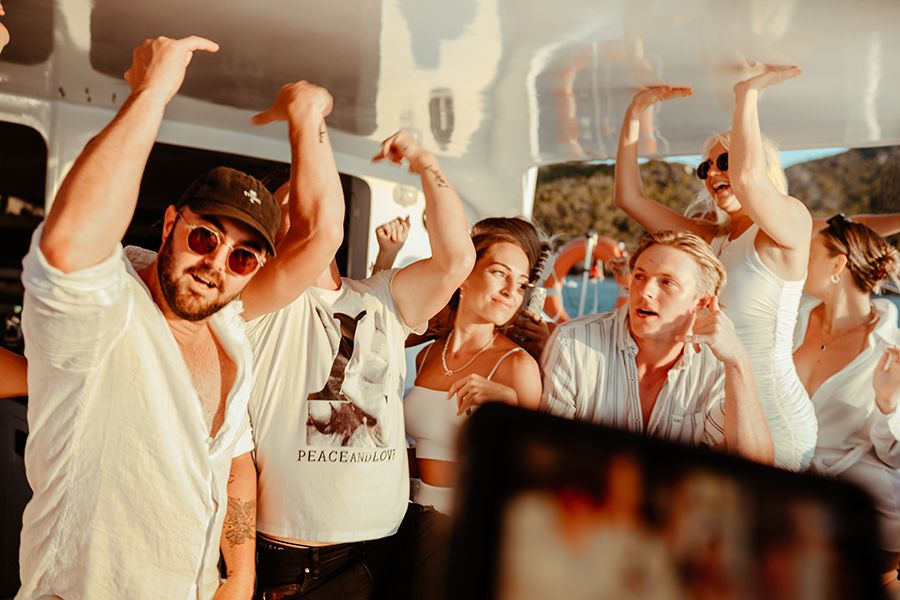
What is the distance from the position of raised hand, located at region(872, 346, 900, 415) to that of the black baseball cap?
1691 millimetres

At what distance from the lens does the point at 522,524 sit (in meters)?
0.22

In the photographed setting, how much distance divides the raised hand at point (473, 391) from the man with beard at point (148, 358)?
1.61ft

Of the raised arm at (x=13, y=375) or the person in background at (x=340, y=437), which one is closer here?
the raised arm at (x=13, y=375)

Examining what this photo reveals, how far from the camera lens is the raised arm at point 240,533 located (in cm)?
155

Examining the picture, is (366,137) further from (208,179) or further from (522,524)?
(522,524)

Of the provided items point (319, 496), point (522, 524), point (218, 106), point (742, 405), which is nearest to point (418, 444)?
point (319, 496)

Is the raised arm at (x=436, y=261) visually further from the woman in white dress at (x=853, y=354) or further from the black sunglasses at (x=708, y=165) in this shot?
the woman in white dress at (x=853, y=354)

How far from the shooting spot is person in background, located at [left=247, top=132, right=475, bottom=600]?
1.63 m

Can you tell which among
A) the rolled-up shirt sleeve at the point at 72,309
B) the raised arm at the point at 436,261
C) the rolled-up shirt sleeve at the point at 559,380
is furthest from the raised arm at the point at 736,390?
the rolled-up shirt sleeve at the point at 72,309

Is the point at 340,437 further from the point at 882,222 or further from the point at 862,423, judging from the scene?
the point at 882,222

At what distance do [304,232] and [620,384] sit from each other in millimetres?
776

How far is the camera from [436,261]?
1.74 meters

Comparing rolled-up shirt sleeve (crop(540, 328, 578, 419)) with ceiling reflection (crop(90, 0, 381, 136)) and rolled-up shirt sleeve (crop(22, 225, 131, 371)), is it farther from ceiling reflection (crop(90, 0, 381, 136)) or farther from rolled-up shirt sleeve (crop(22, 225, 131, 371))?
rolled-up shirt sleeve (crop(22, 225, 131, 371))

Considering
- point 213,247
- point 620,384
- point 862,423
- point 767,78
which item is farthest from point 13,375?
point 862,423
